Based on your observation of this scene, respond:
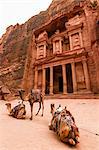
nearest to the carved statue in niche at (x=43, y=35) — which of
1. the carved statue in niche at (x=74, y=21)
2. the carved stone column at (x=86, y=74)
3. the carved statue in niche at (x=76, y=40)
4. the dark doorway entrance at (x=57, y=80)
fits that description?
the carved statue in niche at (x=74, y=21)

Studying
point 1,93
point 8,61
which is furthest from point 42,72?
point 8,61

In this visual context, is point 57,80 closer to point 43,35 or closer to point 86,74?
point 86,74

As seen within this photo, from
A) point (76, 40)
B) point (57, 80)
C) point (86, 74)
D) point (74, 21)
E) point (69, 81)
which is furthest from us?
point (57, 80)

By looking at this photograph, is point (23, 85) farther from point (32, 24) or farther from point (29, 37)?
point (32, 24)

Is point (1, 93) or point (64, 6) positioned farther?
point (64, 6)

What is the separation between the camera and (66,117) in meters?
5.46

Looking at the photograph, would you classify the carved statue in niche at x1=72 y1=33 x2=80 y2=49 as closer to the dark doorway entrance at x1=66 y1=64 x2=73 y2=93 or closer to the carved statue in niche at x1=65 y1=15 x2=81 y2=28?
the carved statue in niche at x1=65 y1=15 x2=81 y2=28

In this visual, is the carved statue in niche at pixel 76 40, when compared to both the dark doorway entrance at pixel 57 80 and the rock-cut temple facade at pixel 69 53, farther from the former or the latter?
the dark doorway entrance at pixel 57 80

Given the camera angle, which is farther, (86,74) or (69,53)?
(69,53)

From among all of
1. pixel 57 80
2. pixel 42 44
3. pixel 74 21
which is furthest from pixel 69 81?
pixel 74 21

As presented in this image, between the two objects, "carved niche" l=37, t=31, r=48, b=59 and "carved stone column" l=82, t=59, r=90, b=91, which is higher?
"carved niche" l=37, t=31, r=48, b=59

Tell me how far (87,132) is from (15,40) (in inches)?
1195

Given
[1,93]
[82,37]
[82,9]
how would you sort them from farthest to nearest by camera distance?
1. [82,9]
2. [82,37]
3. [1,93]

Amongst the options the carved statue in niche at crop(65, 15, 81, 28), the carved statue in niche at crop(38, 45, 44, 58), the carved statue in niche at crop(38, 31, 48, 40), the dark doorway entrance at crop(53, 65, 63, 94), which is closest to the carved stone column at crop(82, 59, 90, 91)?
the dark doorway entrance at crop(53, 65, 63, 94)
